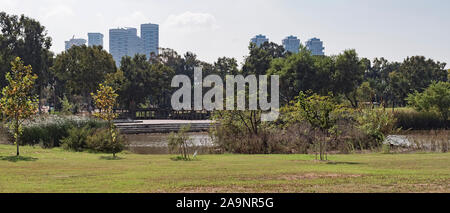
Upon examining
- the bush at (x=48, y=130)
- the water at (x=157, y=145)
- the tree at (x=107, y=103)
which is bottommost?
the water at (x=157, y=145)

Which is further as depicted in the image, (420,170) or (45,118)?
(45,118)

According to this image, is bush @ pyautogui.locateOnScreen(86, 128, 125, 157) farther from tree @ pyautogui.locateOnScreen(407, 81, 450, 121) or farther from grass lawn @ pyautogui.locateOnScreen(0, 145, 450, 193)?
tree @ pyautogui.locateOnScreen(407, 81, 450, 121)

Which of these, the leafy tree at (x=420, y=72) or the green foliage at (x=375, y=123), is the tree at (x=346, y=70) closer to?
the leafy tree at (x=420, y=72)

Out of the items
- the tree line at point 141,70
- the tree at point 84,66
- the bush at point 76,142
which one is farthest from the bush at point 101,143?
the tree at point 84,66

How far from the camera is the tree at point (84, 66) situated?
216 ft

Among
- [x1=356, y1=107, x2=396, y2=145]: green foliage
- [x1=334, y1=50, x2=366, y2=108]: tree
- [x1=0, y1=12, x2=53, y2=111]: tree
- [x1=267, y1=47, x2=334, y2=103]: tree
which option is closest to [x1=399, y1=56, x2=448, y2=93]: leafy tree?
[x1=334, y1=50, x2=366, y2=108]: tree

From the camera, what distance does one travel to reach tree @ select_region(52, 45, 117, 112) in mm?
65688

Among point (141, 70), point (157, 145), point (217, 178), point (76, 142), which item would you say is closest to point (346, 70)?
point (141, 70)

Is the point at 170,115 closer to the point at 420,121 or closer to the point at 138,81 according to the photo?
the point at 138,81

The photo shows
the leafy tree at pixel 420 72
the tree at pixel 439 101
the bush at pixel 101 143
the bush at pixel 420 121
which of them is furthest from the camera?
the leafy tree at pixel 420 72

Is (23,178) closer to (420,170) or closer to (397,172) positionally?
(397,172)

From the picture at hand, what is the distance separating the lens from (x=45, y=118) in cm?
3200
